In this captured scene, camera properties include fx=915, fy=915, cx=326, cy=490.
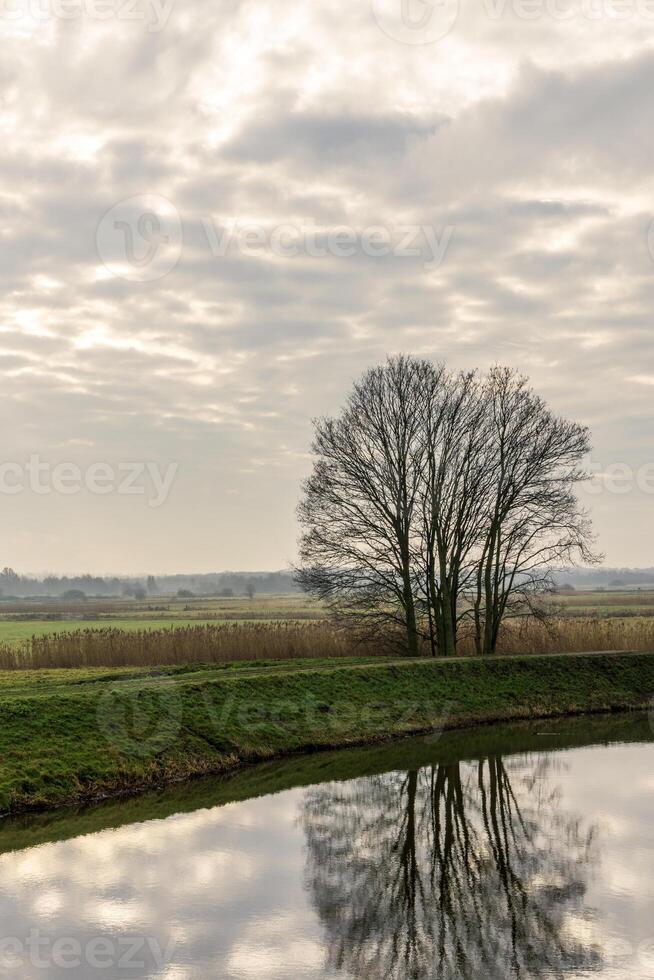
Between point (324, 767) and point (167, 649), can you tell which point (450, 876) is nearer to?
point (324, 767)

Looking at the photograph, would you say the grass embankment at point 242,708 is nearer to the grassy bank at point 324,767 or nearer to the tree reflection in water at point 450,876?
the grassy bank at point 324,767

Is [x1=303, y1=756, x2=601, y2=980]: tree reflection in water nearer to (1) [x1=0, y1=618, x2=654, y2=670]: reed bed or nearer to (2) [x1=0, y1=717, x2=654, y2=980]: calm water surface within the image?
(2) [x1=0, y1=717, x2=654, y2=980]: calm water surface

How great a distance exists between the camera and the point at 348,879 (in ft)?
42.7

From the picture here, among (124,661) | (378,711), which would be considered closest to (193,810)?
(378,711)

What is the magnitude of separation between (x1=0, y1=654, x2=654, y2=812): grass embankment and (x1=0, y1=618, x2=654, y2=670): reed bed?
265 cm

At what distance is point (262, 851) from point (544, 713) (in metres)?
18.4

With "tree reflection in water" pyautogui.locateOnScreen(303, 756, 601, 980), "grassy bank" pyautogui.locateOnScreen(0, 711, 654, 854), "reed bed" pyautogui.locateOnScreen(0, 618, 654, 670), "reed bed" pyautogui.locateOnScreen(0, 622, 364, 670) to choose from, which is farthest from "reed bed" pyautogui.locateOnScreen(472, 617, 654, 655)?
"tree reflection in water" pyautogui.locateOnScreen(303, 756, 601, 980)

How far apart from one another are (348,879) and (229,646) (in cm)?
2543

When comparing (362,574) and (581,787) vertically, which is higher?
(362,574)

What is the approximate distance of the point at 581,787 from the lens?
18.8 meters

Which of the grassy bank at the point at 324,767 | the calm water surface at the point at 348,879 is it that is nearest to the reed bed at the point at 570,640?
the grassy bank at the point at 324,767

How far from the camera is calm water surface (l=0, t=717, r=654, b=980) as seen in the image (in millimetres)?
10055

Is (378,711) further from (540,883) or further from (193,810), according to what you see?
(540,883)

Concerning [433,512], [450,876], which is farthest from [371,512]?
[450,876]
